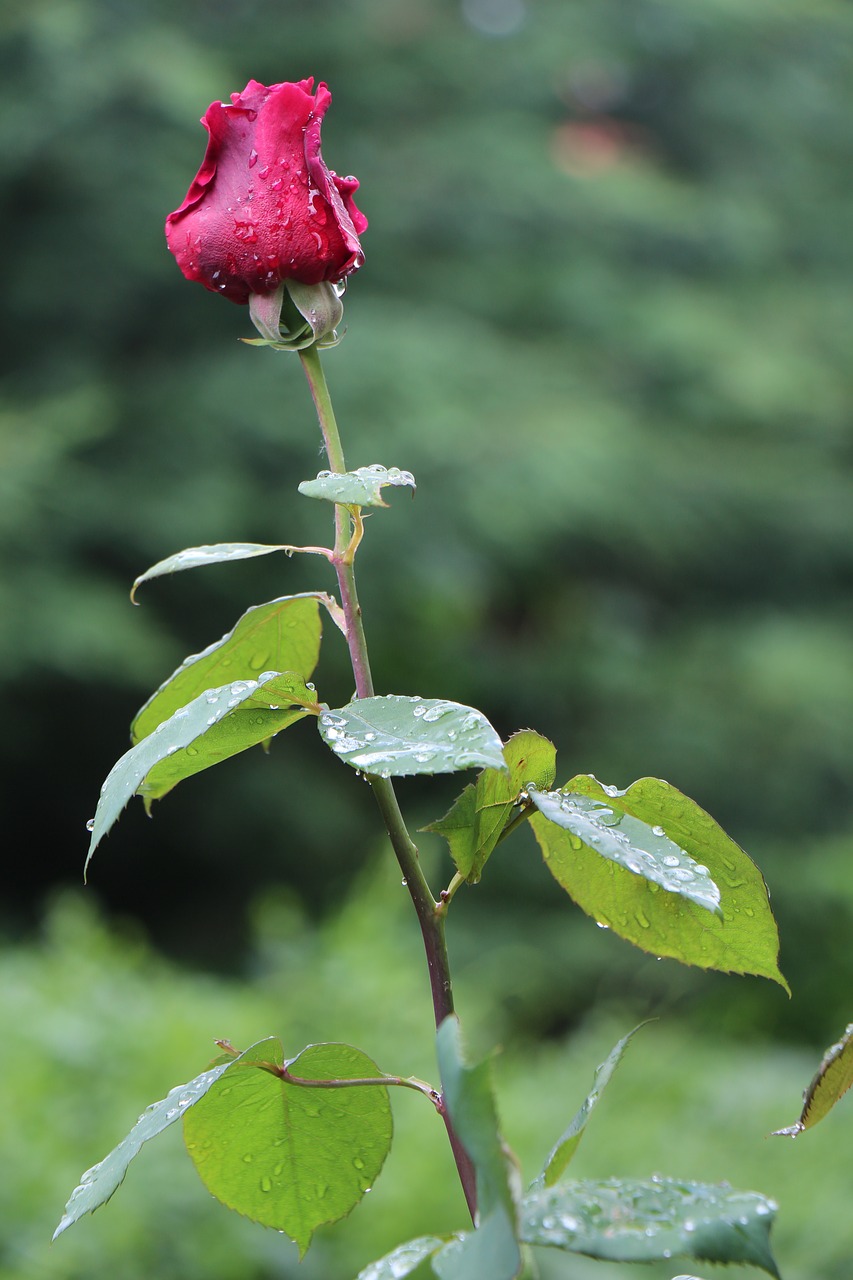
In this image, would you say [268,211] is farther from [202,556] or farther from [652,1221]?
[652,1221]

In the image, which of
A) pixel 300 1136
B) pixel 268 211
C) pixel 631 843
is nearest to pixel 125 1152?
pixel 300 1136

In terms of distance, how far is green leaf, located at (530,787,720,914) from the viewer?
28 cm

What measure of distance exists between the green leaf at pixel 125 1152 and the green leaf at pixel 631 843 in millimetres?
113

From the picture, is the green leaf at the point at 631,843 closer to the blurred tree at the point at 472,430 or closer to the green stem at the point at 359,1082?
the green stem at the point at 359,1082

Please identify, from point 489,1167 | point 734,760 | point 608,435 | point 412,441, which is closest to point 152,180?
point 412,441

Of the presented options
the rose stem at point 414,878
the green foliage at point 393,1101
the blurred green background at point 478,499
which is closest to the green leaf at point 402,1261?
the rose stem at point 414,878

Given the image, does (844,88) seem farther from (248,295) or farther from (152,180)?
(248,295)

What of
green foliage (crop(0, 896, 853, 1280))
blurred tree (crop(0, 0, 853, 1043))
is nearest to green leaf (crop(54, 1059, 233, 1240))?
green foliage (crop(0, 896, 853, 1280))

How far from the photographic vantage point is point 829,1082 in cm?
31

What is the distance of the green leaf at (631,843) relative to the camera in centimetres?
28

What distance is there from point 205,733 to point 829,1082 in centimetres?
18

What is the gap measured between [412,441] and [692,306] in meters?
1.45

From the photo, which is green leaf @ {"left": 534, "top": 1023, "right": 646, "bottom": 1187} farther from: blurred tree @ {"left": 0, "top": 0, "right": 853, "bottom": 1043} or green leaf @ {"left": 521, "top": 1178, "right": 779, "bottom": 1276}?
blurred tree @ {"left": 0, "top": 0, "right": 853, "bottom": 1043}

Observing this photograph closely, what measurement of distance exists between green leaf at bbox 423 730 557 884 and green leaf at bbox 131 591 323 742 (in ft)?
0.24
